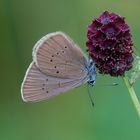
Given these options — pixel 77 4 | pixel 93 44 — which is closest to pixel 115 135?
pixel 93 44

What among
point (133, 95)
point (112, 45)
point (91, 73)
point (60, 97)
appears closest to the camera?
point (133, 95)

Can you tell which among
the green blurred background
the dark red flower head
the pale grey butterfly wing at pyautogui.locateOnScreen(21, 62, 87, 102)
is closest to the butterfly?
the pale grey butterfly wing at pyautogui.locateOnScreen(21, 62, 87, 102)

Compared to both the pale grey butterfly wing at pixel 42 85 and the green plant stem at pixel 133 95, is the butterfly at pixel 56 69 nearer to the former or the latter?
the pale grey butterfly wing at pixel 42 85

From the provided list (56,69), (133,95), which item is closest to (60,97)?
(56,69)

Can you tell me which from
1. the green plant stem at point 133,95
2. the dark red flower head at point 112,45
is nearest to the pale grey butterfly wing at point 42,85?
the dark red flower head at point 112,45

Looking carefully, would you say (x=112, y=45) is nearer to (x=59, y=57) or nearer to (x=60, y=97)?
(x=59, y=57)

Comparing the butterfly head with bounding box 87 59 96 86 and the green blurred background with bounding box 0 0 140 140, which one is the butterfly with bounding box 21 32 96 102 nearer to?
the butterfly head with bounding box 87 59 96 86

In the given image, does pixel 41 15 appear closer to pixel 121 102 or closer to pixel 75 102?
pixel 75 102
